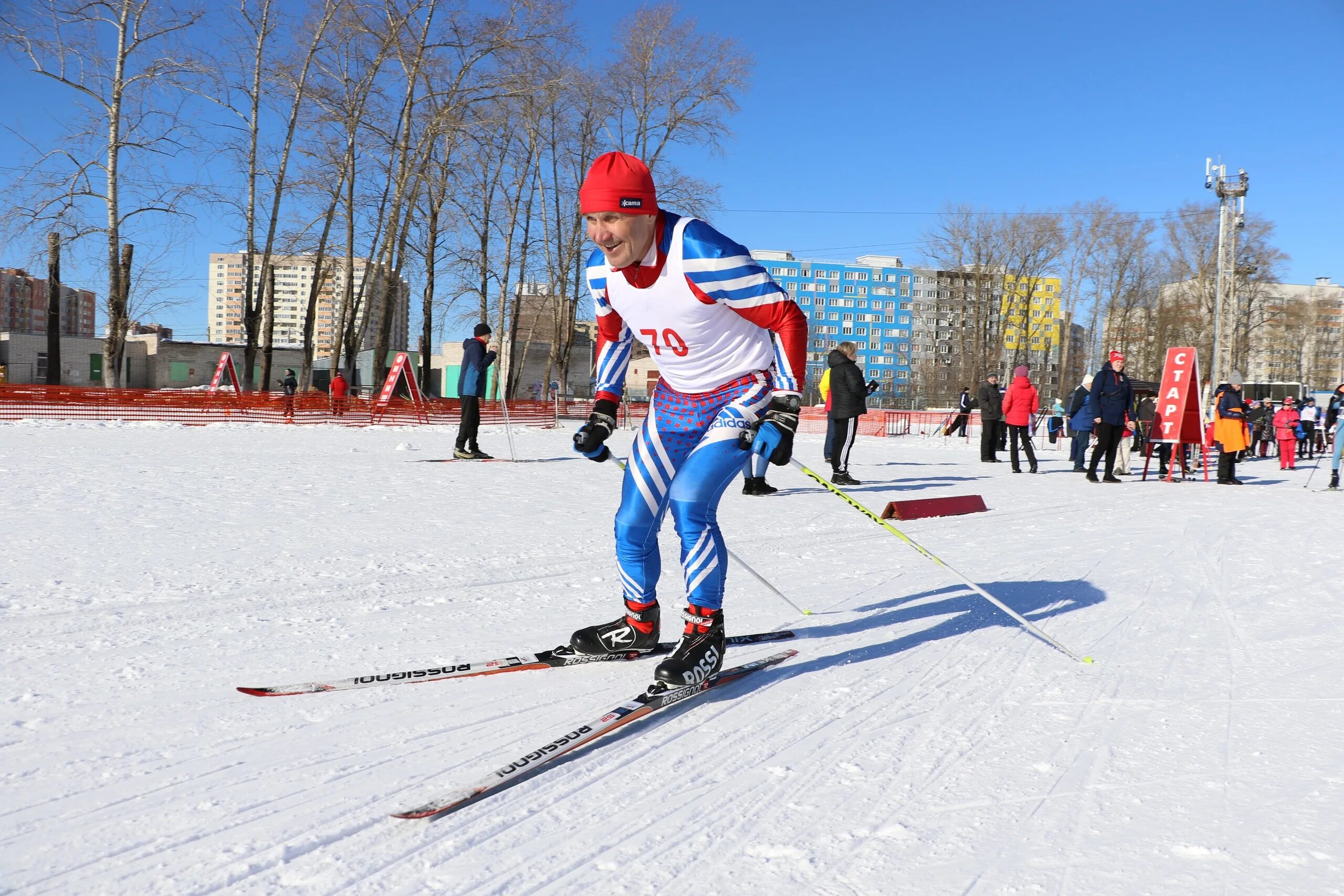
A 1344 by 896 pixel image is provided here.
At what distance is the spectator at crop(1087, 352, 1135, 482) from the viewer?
11953 mm

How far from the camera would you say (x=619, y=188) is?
2998 millimetres

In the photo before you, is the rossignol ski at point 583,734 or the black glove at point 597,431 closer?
the rossignol ski at point 583,734

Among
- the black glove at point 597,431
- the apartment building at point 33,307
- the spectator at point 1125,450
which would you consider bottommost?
the spectator at point 1125,450

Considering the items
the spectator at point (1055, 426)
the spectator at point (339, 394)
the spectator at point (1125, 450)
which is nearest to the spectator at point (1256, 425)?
the spectator at point (1055, 426)

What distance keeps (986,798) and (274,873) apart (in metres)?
1.65

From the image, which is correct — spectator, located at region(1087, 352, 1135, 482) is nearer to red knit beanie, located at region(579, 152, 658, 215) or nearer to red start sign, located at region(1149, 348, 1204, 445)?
red start sign, located at region(1149, 348, 1204, 445)

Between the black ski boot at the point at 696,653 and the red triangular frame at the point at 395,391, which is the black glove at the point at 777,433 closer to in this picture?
the black ski boot at the point at 696,653

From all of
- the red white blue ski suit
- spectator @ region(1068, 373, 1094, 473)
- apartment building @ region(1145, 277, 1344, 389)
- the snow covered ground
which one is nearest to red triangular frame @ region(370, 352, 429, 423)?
spectator @ region(1068, 373, 1094, 473)

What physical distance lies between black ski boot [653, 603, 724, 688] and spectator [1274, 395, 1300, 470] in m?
18.1

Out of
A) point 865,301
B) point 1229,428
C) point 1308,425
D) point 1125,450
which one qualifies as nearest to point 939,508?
point 1229,428

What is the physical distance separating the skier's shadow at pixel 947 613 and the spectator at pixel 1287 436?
15.6 meters

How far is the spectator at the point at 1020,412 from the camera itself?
1388 cm

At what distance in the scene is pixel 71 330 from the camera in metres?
106

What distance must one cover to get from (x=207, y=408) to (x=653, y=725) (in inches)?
828
